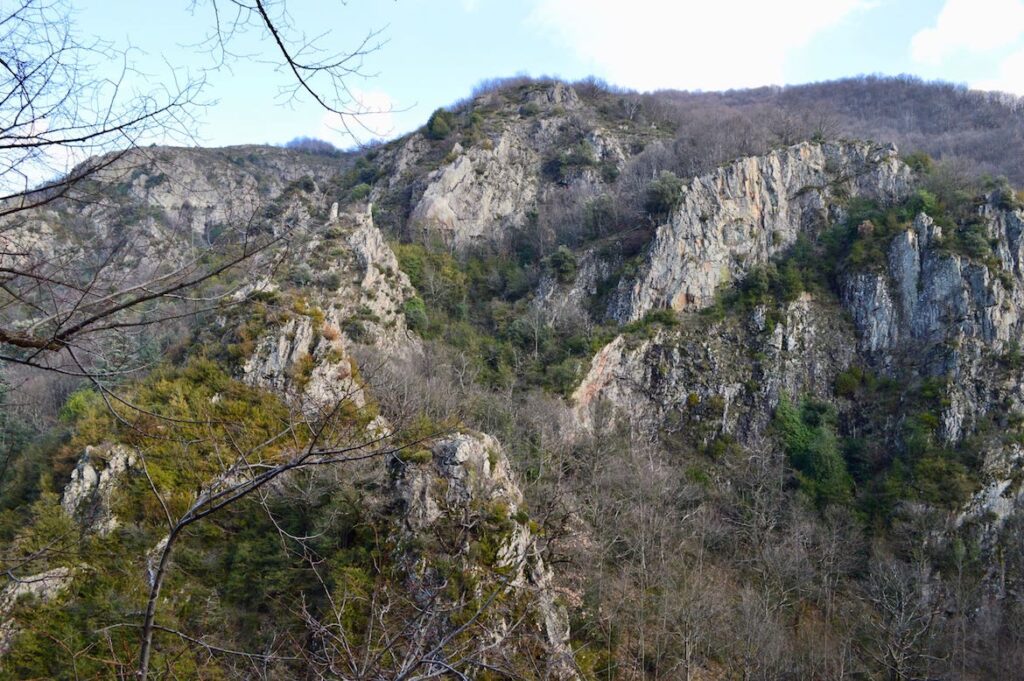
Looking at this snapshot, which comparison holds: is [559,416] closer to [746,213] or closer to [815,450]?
[815,450]

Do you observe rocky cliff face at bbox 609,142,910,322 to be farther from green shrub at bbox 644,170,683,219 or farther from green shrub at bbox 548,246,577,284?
green shrub at bbox 548,246,577,284

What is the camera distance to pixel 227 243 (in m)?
3.04

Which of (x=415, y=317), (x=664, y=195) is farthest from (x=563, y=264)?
(x=415, y=317)

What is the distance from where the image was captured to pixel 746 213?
33188mm

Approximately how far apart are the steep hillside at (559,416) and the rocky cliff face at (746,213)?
0.18 metres

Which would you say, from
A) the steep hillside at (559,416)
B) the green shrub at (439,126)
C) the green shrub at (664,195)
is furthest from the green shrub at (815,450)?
the green shrub at (439,126)

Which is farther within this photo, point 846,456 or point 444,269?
point 444,269

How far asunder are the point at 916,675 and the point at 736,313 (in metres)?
17.6

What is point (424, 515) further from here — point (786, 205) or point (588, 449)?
point (786, 205)

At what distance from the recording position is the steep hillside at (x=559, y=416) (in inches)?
251

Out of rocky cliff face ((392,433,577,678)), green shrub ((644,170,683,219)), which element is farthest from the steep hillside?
green shrub ((644,170,683,219))

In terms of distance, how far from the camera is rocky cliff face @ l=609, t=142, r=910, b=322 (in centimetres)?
3083

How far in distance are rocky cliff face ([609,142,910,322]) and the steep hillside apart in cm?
18

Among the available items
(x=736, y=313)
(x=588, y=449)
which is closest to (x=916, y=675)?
(x=588, y=449)
